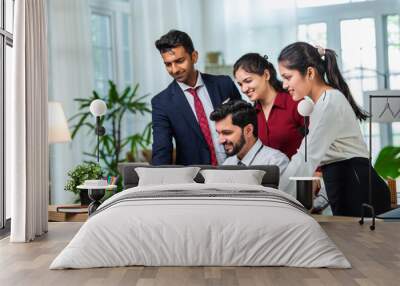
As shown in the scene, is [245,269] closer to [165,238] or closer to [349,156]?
[165,238]

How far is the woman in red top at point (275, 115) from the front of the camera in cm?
755

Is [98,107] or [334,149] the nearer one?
[334,149]

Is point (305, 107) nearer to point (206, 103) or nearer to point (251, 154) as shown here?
point (251, 154)

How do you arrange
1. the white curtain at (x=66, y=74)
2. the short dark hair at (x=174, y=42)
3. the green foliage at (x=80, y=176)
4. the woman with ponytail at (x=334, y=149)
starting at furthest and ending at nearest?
the white curtain at (x=66, y=74), the short dark hair at (x=174, y=42), the woman with ponytail at (x=334, y=149), the green foliage at (x=80, y=176)

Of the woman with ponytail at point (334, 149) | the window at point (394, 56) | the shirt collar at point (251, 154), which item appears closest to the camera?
the woman with ponytail at point (334, 149)

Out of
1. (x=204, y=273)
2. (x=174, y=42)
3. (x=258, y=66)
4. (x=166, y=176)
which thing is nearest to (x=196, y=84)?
(x=174, y=42)

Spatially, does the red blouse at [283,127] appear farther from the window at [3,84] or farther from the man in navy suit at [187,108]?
the window at [3,84]

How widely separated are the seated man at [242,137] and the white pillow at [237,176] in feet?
1.49

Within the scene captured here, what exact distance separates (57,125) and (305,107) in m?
2.94

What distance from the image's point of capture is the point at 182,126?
773 cm

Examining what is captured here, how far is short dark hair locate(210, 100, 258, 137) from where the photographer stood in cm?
766

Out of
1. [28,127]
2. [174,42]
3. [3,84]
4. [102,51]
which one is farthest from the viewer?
[102,51]

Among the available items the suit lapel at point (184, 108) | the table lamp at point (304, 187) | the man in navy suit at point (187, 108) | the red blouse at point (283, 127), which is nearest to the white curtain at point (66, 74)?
the man in navy suit at point (187, 108)

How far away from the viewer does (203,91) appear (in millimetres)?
7797
